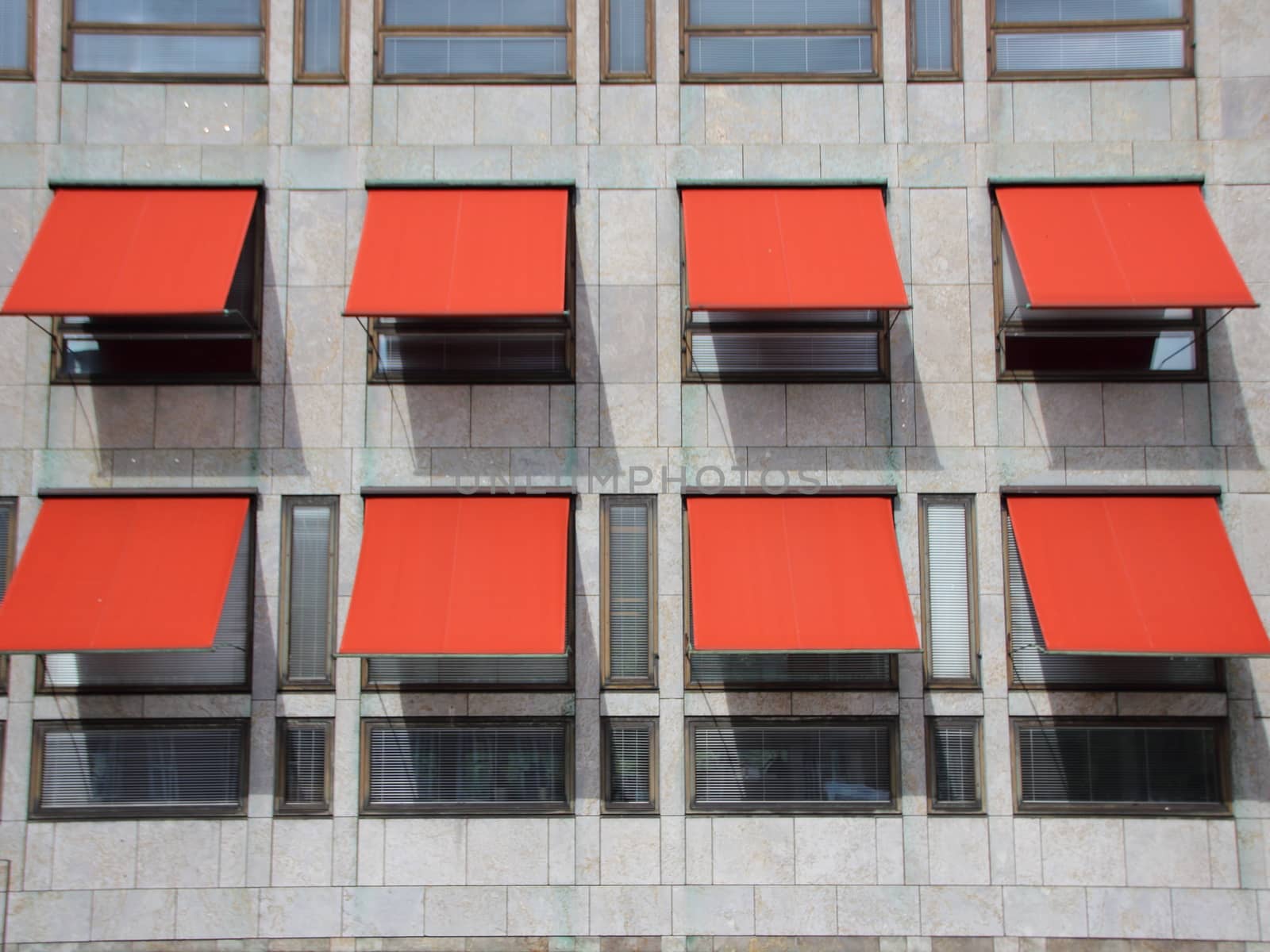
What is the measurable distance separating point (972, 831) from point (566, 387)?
24.4ft

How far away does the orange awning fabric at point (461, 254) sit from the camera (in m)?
10.8

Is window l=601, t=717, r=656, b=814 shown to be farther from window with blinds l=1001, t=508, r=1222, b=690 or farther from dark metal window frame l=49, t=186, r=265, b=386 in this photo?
dark metal window frame l=49, t=186, r=265, b=386

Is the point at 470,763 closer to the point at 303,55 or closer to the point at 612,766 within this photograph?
the point at 612,766

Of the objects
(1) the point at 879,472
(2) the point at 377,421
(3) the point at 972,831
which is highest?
(2) the point at 377,421

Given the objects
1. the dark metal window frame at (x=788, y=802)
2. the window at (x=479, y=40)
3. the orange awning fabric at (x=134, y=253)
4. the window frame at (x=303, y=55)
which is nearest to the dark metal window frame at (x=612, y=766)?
the dark metal window frame at (x=788, y=802)

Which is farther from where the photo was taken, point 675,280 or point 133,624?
point 675,280

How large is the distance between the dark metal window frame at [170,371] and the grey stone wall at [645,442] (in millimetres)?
144

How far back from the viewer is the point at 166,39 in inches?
482

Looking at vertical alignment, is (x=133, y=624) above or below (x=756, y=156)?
below

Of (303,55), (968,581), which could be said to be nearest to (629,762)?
(968,581)

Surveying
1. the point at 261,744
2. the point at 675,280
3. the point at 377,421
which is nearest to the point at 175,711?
the point at 261,744

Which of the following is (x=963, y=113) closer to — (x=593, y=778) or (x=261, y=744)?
(x=593, y=778)

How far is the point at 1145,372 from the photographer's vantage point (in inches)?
465

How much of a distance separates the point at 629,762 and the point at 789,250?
21.7 feet
